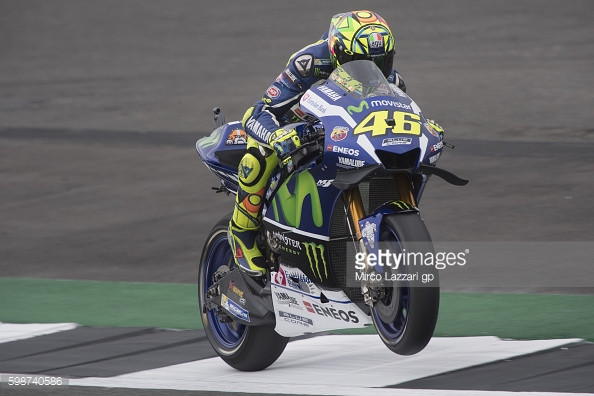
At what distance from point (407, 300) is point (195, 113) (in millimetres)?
12655

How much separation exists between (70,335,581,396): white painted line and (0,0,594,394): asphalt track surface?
10.5 feet

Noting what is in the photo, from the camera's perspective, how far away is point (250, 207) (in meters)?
6.86

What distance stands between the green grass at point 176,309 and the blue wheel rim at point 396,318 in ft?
6.21

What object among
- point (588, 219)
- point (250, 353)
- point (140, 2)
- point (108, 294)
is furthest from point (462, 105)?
point (140, 2)

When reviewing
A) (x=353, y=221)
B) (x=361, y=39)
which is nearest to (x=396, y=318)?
(x=353, y=221)

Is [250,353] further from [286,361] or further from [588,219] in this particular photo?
[588,219]

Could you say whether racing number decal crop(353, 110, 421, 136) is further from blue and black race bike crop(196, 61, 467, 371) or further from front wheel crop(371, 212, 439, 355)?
front wheel crop(371, 212, 439, 355)

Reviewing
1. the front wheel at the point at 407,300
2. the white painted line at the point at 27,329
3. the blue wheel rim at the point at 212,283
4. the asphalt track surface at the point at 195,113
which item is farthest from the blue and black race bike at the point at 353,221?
the asphalt track surface at the point at 195,113

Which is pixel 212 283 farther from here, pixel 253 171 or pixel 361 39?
pixel 361 39

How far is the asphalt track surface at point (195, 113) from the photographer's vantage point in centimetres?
1198

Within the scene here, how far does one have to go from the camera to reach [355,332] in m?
8.12

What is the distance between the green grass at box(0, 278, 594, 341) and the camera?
8000 millimetres

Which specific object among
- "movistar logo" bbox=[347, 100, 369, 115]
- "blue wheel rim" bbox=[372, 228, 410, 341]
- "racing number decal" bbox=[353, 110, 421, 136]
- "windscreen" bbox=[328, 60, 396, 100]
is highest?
"windscreen" bbox=[328, 60, 396, 100]

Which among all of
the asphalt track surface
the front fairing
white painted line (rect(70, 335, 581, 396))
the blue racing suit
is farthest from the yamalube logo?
the asphalt track surface
